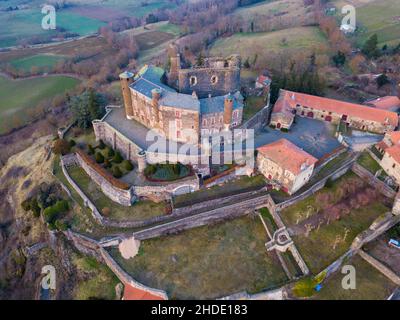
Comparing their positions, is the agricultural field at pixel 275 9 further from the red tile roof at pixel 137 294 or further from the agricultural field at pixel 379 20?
the red tile roof at pixel 137 294

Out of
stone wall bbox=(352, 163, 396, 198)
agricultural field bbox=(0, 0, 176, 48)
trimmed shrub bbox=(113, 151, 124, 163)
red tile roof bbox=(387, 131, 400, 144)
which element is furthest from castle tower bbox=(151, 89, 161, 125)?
agricultural field bbox=(0, 0, 176, 48)

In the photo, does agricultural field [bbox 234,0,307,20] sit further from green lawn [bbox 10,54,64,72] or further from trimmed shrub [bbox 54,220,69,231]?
trimmed shrub [bbox 54,220,69,231]

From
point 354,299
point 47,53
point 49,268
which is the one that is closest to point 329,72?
point 354,299

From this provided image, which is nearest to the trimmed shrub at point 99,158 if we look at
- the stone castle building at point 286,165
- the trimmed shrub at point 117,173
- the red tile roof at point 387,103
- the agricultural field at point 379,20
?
the trimmed shrub at point 117,173

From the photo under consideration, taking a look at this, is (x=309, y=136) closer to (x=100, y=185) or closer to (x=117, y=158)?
(x=117, y=158)

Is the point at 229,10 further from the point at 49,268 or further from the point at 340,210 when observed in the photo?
the point at 49,268

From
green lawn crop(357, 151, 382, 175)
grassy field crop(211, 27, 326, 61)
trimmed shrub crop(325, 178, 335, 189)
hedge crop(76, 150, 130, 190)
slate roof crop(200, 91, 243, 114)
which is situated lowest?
trimmed shrub crop(325, 178, 335, 189)
